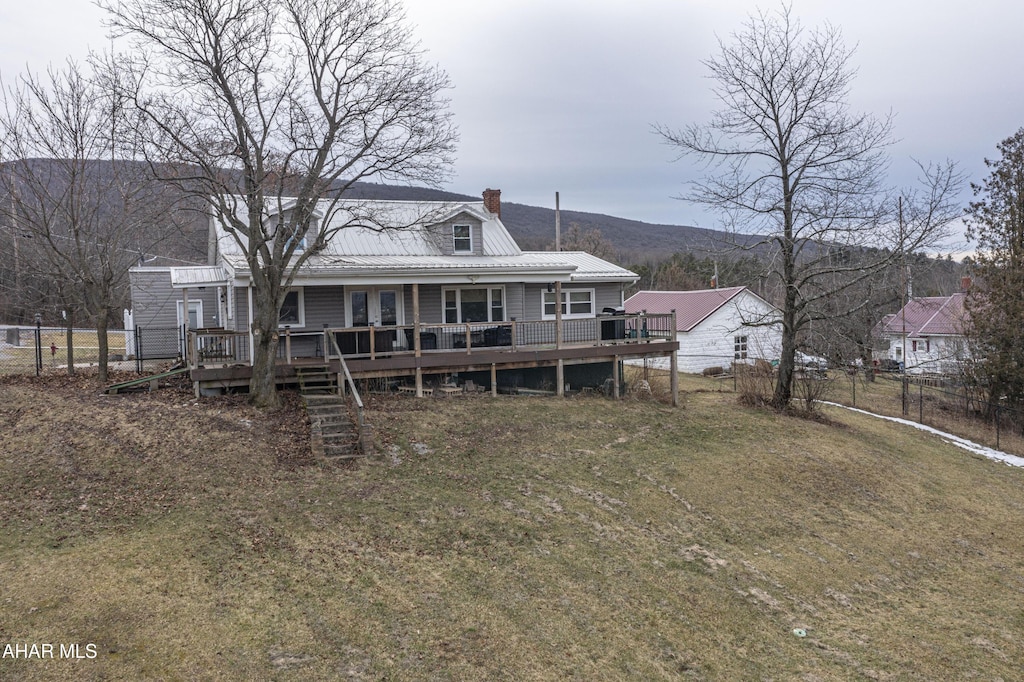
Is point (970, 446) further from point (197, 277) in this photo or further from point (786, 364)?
point (197, 277)

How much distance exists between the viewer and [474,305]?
925 inches

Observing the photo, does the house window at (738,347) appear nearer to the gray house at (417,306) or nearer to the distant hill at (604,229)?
the gray house at (417,306)

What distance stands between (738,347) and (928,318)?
1822 cm

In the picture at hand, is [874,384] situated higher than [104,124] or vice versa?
[104,124]

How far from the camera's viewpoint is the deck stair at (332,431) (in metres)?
13.6

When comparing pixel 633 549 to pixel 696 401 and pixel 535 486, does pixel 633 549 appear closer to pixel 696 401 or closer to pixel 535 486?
pixel 535 486

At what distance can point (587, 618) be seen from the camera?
8648mm

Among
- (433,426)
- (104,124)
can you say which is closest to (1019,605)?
(433,426)

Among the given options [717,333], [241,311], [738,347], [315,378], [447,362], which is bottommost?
[738,347]

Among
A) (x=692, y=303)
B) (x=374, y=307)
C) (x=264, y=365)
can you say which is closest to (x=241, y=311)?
(x=374, y=307)

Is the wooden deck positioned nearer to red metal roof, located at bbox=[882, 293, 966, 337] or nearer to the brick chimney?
the brick chimney

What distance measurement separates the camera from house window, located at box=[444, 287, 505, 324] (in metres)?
23.1

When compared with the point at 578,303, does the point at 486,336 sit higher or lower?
lower

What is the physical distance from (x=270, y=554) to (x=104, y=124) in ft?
49.2
